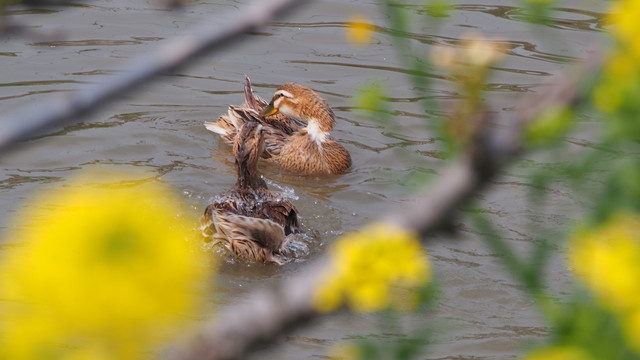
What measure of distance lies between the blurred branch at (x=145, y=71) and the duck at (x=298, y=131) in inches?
302

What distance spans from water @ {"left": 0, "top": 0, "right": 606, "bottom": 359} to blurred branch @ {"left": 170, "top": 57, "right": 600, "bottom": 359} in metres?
4.31

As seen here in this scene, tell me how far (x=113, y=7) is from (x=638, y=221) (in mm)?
10543

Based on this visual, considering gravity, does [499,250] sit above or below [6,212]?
above

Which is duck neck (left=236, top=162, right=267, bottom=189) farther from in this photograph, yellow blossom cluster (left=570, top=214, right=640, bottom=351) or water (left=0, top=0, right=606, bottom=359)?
yellow blossom cluster (left=570, top=214, right=640, bottom=351)

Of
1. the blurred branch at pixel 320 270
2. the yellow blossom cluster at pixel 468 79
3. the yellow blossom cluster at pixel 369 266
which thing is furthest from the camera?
the yellow blossom cluster at pixel 468 79

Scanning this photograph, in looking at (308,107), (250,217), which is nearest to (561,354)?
(250,217)

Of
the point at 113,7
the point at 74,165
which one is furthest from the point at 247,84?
the point at 113,7

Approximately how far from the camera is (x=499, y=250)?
61.7 inches

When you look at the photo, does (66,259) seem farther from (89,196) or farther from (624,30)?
(624,30)

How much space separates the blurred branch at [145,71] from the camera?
46.8 inches

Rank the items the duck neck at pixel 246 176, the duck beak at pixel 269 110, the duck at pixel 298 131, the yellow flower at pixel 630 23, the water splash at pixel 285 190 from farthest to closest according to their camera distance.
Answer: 1. the duck beak at pixel 269 110
2. the duck at pixel 298 131
3. the water splash at pixel 285 190
4. the duck neck at pixel 246 176
5. the yellow flower at pixel 630 23

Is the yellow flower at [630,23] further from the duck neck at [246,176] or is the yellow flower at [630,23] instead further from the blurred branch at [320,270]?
the duck neck at [246,176]

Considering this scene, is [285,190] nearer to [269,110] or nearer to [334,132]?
[269,110]

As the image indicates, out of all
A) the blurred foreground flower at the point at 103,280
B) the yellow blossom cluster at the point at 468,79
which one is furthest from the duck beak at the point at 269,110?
the blurred foreground flower at the point at 103,280
